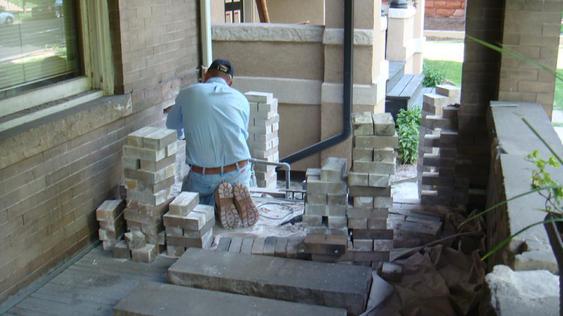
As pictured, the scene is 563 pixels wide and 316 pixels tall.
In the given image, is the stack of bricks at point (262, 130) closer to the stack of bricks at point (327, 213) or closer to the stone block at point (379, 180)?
the stack of bricks at point (327, 213)

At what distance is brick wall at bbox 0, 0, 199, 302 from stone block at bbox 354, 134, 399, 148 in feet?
7.00

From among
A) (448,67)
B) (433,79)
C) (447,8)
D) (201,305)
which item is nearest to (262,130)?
(201,305)

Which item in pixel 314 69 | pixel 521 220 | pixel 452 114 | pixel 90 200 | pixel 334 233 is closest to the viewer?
pixel 521 220

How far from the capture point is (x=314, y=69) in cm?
995

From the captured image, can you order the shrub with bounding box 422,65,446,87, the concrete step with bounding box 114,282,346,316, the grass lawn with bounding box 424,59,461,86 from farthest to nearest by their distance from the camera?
the grass lawn with bounding box 424,59,461,86 → the shrub with bounding box 422,65,446,87 → the concrete step with bounding box 114,282,346,316

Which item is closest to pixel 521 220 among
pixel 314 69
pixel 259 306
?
pixel 259 306

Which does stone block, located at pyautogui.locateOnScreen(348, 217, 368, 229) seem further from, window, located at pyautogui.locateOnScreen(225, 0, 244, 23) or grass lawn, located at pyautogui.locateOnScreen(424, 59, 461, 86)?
grass lawn, located at pyautogui.locateOnScreen(424, 59, 461, 86)

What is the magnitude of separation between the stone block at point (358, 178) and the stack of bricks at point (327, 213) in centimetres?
9

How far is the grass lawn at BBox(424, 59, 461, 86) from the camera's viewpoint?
18.8 m

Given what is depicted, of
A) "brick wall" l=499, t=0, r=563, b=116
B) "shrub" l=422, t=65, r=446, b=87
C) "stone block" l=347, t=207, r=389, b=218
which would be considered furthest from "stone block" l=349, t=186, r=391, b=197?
"shrub" l=422, t=65, r=446, b=87

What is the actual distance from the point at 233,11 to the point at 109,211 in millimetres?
8852

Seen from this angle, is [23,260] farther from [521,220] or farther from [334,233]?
[521,220]

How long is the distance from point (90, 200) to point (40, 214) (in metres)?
0.68

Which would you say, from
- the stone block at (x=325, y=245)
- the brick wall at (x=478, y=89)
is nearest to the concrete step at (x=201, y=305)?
the stone block at (x=325, y=245)
